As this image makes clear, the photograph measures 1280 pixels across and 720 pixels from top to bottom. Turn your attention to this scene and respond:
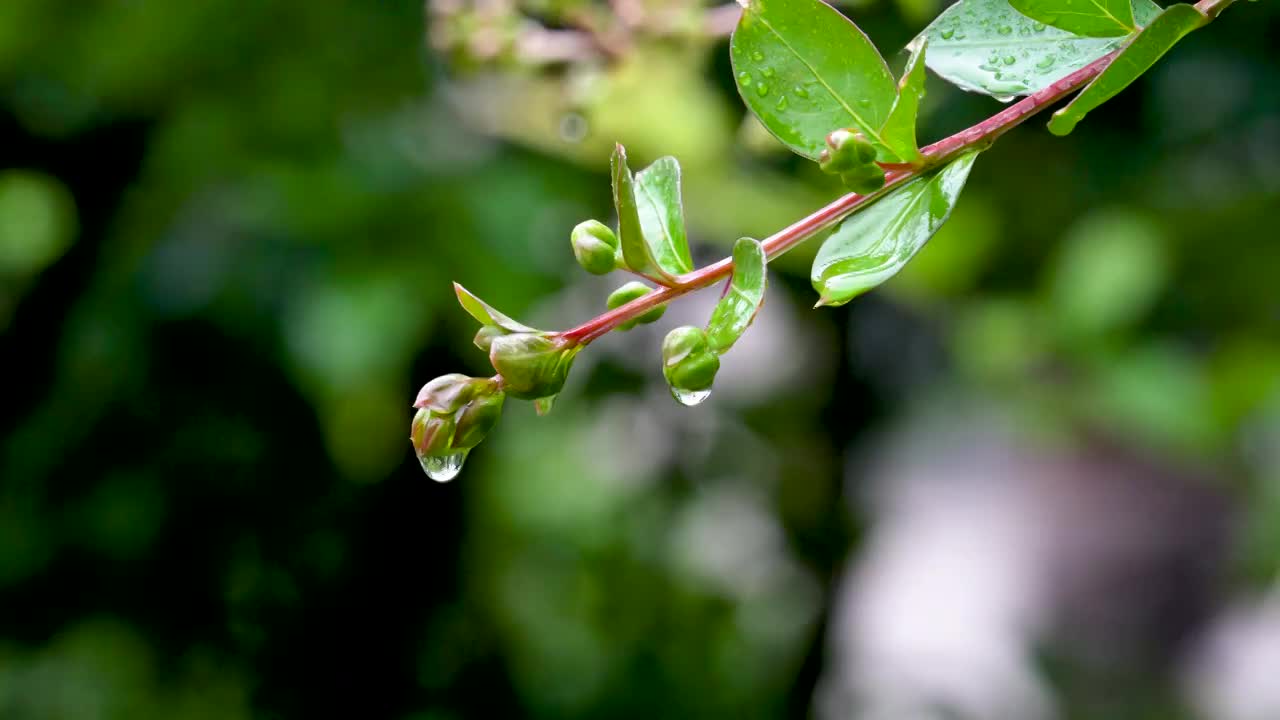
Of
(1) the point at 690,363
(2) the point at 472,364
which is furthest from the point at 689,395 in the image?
(2) the point at 472,364

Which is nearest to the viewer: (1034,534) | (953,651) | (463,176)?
(463,176)

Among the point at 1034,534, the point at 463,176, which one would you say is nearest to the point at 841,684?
the point at 463,176

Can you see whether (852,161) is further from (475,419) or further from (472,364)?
(472,364)

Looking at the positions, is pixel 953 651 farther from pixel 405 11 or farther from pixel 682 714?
pixel 405 11

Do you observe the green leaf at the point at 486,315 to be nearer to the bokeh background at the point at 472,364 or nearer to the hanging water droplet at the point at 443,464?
the hanging water droplet at the point at 443,464

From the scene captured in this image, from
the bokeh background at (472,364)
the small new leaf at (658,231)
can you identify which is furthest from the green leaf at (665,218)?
the bokeh background at (472,364)

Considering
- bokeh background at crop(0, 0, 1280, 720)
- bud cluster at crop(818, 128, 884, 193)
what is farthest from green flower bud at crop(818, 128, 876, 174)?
bokeh background at crop(0, 0, 1280, 720)
